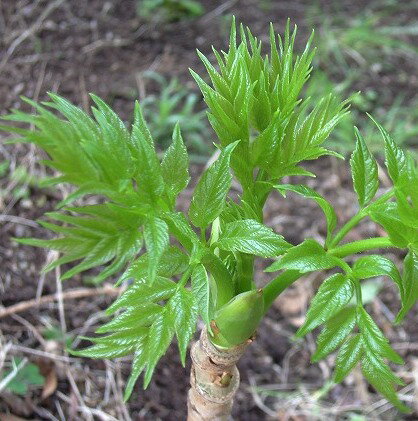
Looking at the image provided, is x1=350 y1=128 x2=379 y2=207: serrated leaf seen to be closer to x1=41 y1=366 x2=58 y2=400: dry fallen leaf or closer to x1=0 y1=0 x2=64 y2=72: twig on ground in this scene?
x1=41 y1=366 x2=58 y2=400: dry fallen leaf

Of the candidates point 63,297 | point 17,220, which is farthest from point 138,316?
point 17,220

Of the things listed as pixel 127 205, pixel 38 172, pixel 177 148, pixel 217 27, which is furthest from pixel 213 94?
pixel 217 27

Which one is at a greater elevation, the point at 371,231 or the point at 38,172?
the point at 38,172

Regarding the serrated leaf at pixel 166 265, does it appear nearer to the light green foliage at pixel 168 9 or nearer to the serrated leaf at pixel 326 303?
the serrated leaf at pixel 326 303

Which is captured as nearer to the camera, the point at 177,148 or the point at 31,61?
the point at 177,148

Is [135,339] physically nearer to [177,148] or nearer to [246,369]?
[177,148]

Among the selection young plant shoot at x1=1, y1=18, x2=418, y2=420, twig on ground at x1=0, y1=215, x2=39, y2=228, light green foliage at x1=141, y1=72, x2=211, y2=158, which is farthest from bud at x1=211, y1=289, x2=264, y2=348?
light green foliage at x1=141, y1=72, x2=211, y2=158
